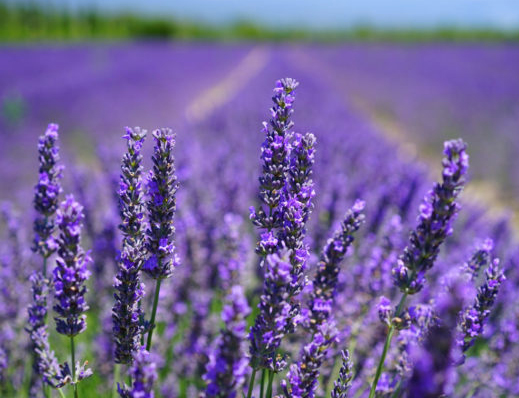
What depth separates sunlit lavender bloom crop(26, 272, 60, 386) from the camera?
3.97 ft

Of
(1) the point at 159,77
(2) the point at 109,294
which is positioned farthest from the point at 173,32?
(2) the point at 109,294

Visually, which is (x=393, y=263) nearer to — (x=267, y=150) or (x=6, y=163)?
(x=267, y=150)

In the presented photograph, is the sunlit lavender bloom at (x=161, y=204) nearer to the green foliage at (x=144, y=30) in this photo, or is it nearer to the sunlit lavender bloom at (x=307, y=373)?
the sunlit lavender bloom at (x=307, y=373)

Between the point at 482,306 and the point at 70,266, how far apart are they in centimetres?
109

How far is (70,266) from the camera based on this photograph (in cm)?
110

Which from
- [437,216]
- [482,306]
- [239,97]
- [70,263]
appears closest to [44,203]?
[70,263]

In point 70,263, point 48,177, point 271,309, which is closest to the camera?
point 271,309

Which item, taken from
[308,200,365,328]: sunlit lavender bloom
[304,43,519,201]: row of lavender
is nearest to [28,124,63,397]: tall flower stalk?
[308,200,365,328]: sunlit lavender bloom

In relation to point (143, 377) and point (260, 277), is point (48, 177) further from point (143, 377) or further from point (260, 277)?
point (260, 277)

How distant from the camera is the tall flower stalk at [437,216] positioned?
39.3 inches

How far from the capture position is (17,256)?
85.9 inches

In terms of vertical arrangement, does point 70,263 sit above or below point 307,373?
above

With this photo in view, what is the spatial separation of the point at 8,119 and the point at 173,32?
4851 cm

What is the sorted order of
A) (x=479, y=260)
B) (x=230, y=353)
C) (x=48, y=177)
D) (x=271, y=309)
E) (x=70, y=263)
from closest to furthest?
(x=230, y=353) → (x=271, y=309) → (x=70, y=263) → (x=48, y=177) → (x=479, y=260)
